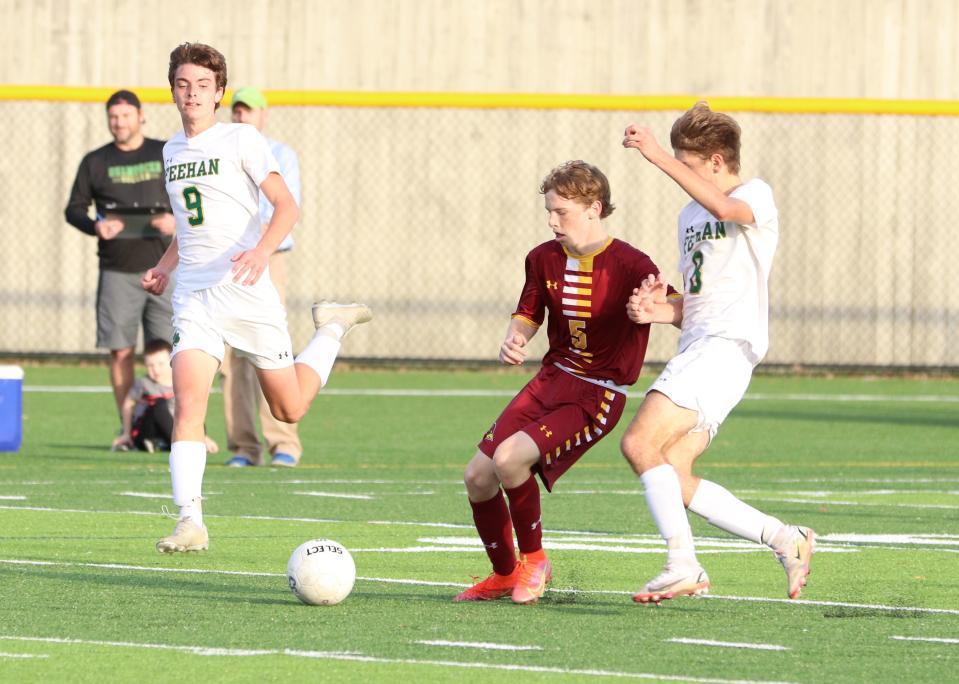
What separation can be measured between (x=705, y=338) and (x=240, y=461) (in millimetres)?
6318

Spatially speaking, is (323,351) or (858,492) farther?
(858,492)

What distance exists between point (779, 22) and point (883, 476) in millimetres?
9408

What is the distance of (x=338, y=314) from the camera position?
9.91m

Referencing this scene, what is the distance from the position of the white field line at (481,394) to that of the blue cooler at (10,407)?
4.94 metres

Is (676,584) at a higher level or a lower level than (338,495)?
higher

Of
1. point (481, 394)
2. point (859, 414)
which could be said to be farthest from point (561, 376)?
point (481, 394)

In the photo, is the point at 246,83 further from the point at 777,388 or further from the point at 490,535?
the point at 490,535

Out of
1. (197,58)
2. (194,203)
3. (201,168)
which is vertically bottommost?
(194,203)

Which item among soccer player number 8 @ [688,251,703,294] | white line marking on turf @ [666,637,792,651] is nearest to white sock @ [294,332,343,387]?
soccer player number 8 @ [688,251,703,294]

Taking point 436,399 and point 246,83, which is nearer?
point 436,399

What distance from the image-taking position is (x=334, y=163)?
20812 millimetres

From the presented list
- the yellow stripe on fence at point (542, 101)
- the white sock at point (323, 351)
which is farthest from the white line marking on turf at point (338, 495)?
the yellow stripe on fence at point (542, 101)

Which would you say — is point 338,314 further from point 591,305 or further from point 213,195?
point 591,305

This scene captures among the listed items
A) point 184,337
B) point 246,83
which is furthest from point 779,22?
point 184,337
